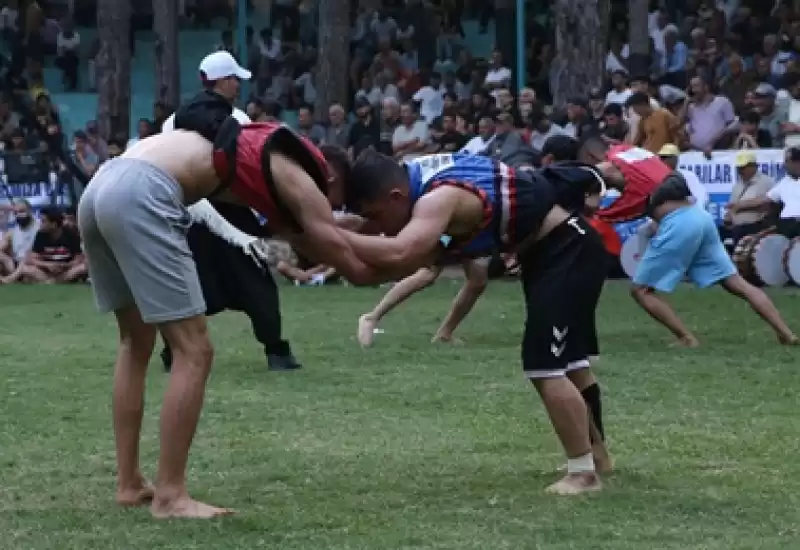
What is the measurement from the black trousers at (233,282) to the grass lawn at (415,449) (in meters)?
0.40

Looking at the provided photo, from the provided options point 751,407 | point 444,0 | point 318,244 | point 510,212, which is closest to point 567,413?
point 510,212

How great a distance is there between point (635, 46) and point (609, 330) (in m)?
11.6

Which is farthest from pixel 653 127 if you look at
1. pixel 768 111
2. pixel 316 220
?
pixel 316 220

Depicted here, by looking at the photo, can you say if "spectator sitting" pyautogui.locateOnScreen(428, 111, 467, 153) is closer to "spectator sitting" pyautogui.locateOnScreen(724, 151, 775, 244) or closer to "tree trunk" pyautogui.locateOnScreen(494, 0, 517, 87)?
"spectator sitting" pyautogui.locateOnScreen(724, 151, 775, 244)

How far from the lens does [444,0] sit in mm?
30672

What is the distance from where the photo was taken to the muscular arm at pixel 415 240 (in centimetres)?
631

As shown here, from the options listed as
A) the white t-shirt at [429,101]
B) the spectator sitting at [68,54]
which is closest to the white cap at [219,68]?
the white t-shirt at [429,101]

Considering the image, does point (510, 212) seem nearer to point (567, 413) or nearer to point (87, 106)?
point (567, 413)

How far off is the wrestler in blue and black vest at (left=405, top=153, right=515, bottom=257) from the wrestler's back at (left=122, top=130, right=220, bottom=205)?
787 mm

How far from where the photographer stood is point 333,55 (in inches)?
1053

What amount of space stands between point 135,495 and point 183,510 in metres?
0.44

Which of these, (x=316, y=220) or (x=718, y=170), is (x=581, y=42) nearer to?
(x=718, y=170)

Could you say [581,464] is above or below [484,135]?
below

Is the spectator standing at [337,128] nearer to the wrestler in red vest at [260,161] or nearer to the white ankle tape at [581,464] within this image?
the white ankle tape at [581,464]
